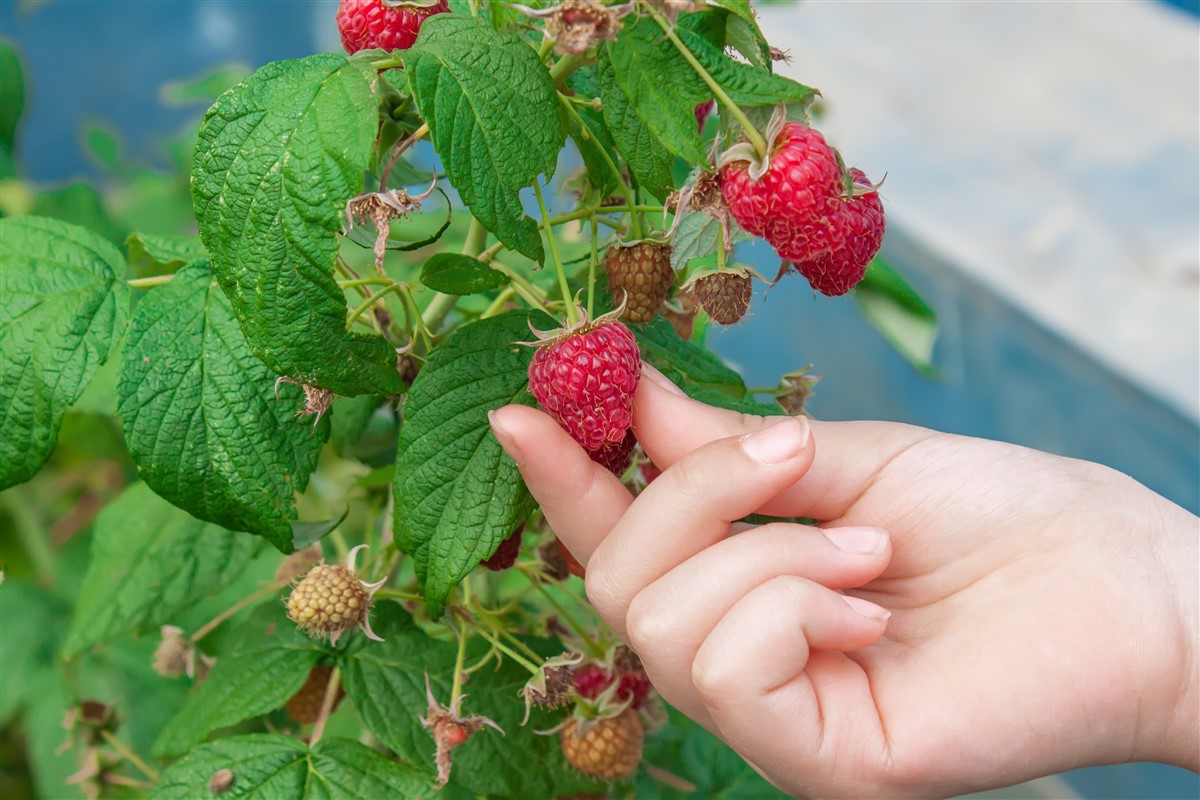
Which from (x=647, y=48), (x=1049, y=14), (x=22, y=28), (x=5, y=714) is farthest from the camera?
(x=1049, y=14)

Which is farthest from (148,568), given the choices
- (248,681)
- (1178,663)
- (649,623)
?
(1178,663)

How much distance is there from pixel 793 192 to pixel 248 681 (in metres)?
0.53

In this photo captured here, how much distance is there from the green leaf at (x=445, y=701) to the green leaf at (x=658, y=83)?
16.4 inches

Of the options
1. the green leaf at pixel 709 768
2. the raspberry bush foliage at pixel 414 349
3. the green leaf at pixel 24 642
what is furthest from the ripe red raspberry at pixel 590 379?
the green leaf at pixel 24 642

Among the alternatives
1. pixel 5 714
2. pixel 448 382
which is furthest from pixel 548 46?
pixel 5 714

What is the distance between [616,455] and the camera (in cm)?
66

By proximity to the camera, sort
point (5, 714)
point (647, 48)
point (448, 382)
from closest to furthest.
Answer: point (647, 48), point (448, 382), point (5, 714)

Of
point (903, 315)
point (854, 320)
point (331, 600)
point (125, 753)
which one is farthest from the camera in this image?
point (854, 320)

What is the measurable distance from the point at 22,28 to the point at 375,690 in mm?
2050

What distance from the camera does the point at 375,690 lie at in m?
0.77

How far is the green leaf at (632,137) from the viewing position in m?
0.56

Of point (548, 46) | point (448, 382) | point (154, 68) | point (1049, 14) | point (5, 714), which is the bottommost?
point (5, 714)

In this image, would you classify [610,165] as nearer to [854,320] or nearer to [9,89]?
[9,89]

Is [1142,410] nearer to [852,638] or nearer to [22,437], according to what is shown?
[852,638]
